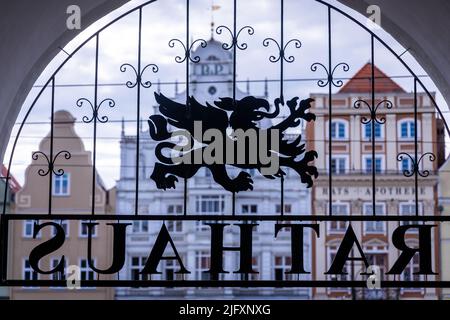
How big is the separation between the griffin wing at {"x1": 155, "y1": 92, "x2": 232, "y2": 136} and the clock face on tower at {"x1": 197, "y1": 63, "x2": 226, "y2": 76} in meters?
21.6

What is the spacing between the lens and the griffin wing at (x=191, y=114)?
585 centimetres

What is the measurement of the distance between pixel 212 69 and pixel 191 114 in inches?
883

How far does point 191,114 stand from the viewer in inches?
230

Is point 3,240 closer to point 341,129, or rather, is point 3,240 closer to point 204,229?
point 341,129

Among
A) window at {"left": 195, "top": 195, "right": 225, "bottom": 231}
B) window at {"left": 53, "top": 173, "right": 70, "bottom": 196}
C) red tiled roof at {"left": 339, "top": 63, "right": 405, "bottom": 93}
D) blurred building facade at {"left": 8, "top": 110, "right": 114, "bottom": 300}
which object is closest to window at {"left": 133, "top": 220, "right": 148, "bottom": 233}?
blurred building facade at {"left": 8, "top": 110, "right": 114, "bottom": 300}

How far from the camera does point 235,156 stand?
19.2ft

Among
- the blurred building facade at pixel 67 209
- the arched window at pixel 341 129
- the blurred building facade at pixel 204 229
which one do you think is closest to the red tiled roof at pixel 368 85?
the arched window at pixel 341 129

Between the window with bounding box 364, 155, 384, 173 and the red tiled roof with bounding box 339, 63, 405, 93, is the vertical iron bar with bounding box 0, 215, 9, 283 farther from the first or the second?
the window with bounding box 364, 155, 384, 173

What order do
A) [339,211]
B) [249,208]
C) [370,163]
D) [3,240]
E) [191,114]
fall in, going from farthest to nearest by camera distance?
[249,208] → [339,211] → [370,163] → [191,114] → [3,240]

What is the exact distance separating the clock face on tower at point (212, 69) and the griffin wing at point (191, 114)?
21.6m

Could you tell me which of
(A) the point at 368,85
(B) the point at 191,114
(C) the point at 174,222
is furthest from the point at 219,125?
(C) the point at 174,222

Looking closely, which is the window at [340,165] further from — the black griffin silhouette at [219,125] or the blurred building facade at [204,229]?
the black griffin silhouette at [219,125]

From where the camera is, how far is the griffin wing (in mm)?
5848
